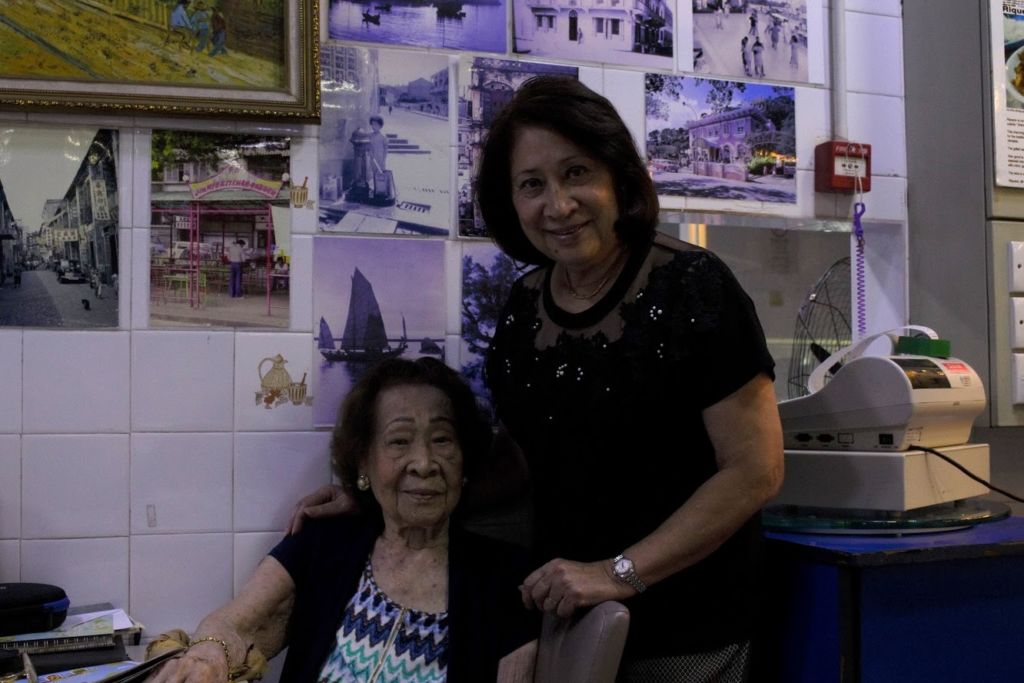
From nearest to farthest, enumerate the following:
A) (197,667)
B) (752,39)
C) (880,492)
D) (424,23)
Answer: (197,667) → (880,492) → (424,23) → (752,39)

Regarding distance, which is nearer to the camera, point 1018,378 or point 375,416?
point 375,416

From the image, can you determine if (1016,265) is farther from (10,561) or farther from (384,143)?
(10,561)

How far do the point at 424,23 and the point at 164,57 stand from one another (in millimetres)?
594

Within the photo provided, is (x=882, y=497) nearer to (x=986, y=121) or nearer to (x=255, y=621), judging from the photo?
(x=986, y=121)

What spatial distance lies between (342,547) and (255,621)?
0.68 feet

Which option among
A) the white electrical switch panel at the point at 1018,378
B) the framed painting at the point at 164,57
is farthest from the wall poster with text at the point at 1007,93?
the framed painting at the point at 164,57

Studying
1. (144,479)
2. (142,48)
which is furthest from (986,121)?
(144,479)

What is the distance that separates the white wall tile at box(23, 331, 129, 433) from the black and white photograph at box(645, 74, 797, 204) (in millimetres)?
1360

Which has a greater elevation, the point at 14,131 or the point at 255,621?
the point at 14,131

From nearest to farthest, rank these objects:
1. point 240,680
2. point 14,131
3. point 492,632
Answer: point 240,680
point 492,632
point 14,131

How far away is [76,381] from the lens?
6.38ft

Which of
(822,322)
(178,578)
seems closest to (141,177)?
(178,578)

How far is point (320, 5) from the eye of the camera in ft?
6.77

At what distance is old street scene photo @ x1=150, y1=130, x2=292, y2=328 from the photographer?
6.55ft
